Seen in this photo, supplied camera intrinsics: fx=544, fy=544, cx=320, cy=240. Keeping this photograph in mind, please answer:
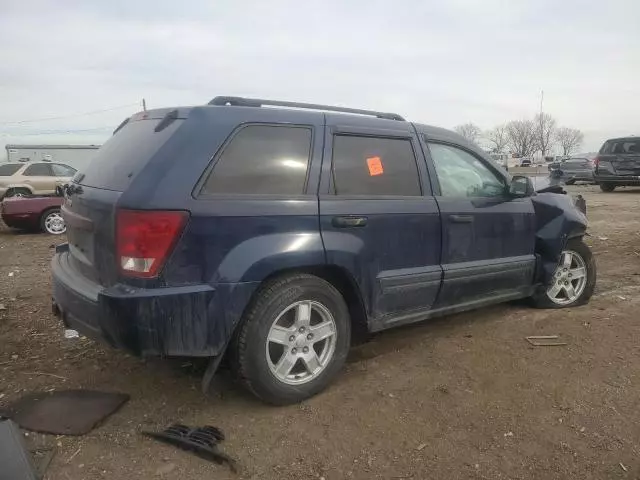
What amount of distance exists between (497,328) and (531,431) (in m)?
1.63

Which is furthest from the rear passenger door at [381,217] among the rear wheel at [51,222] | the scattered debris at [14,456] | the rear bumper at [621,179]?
the rear bumper at [621,179]

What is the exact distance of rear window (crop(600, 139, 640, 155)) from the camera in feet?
55.3

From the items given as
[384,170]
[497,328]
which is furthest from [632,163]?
[384,170]

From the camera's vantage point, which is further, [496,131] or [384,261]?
[496,131]

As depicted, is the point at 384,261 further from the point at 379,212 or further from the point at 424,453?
the point at 424,453

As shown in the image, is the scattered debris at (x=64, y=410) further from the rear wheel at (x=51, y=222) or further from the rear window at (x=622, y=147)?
the rear window at (x=622, y=147)

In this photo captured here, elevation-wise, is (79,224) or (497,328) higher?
(79,224)

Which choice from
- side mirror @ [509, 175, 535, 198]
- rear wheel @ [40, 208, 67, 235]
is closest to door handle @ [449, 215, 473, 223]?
side mirror @ [509, 175, 535, 198]

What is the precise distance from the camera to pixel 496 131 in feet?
300

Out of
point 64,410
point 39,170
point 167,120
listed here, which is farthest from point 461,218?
point 39,170

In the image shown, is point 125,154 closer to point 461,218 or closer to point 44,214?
point 461,218

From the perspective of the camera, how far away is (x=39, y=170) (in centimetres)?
1514

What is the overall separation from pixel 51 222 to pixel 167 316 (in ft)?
31.5

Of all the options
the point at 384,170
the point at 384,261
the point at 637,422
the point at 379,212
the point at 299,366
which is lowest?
the point at 637,422
